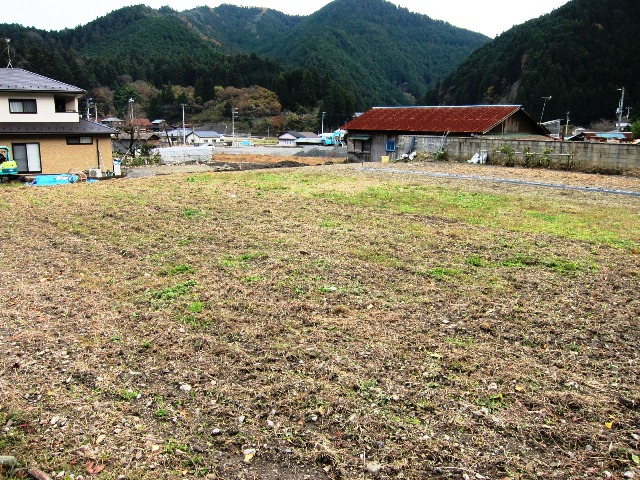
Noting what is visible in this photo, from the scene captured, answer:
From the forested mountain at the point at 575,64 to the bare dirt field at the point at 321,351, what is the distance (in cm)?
6213

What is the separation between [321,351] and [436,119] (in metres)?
26.8

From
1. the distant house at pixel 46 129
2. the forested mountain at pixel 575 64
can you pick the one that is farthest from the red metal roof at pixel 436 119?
the forested mountain at pixel 575 64

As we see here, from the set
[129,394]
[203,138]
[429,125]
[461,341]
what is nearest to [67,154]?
[429,125]

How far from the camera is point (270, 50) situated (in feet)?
453

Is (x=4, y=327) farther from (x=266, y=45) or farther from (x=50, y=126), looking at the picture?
(x=266, y=45)

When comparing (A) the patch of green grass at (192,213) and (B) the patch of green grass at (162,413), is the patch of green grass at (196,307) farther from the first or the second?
(A) the patch of green grass at (192,213)

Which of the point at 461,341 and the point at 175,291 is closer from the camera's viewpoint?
the point at 461,341

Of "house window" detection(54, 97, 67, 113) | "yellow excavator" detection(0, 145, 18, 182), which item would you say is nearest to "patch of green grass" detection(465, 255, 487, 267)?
"yellow excavator" detection(0, 145, 18, 182)

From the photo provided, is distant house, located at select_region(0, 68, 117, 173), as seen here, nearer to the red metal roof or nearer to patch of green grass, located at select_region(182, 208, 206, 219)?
patch of green grass, located at select_region(182, 208, 206, 219)

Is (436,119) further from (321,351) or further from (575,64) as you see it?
(575,64)

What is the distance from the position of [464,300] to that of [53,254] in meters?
6.12

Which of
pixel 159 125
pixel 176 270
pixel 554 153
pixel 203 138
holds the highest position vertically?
pixel 159 125

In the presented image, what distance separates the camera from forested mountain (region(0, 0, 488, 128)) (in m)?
86.3

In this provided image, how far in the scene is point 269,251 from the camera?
7.77 m
